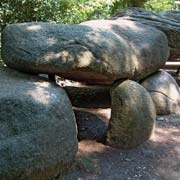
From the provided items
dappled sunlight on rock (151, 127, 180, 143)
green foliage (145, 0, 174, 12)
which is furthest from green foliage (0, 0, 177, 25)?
green foliage (145, 0, 174, 12)

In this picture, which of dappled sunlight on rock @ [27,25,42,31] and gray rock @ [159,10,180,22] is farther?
gray rock @ [159,10,180,22]

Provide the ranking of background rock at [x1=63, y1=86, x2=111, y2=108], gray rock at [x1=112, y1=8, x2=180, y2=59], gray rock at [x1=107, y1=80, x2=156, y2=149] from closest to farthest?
gray rock at [x1=107, y1=80, x2=156, y2=149], background rock at [x1=63, y1=86, x2=111, y2=108], gray rock at [x1=112, y1=8, x2=180, y2=59]

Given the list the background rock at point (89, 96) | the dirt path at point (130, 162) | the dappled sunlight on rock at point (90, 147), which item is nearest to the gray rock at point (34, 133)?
the dirt path at point (130, 162)

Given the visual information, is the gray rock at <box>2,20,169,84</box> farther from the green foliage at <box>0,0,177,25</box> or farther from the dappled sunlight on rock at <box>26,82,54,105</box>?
the green foliage at <box>0,0,177,25</box>

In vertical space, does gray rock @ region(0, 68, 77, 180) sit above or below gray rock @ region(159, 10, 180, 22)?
below

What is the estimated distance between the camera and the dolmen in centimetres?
358

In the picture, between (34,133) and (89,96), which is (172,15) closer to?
(89,96)

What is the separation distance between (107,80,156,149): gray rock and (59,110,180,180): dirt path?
5.4 inches

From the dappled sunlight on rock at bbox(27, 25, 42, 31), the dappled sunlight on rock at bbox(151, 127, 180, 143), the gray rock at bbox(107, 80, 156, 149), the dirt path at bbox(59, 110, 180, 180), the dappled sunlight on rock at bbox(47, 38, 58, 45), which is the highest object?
the dappled sunlight on rock at bbox(27, 25, 42, 31)

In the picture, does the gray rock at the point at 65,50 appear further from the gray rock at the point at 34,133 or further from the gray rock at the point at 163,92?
the gray rock at the point at 163,92

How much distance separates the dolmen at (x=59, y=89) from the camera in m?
3.58

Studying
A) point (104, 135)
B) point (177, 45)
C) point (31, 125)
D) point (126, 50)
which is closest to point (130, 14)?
point (177, 45)

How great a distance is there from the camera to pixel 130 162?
4695 millimetres

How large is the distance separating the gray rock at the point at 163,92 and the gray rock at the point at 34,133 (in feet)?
9.19
